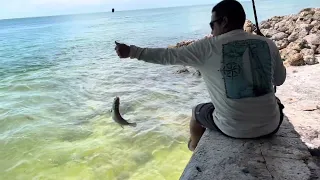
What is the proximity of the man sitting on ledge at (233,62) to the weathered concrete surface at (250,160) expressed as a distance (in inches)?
8.4

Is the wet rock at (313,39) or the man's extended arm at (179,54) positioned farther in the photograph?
the wet rock at (313,39)

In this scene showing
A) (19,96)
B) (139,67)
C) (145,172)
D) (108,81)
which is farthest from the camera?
(139,67)

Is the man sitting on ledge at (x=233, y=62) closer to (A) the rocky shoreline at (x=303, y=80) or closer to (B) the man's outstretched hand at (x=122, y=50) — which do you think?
(B) the man's outstretched hand at (x=122, y=50)

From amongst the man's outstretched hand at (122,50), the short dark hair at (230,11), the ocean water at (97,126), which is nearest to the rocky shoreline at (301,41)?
the ocean water at (97,126)

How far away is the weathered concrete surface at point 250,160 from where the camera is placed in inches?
106

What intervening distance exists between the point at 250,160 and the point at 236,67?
0.81 m

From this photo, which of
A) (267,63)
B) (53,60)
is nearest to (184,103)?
(267,63)

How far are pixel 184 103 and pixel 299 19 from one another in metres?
10.0

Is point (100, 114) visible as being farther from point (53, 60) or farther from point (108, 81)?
point (53, 60)

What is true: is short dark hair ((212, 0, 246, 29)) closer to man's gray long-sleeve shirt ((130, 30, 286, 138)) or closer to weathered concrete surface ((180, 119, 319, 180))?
man's gray long-sleeve shirt ((130, 30, 286, 138))

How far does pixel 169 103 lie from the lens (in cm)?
897

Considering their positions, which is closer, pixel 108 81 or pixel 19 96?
pixel 19 96

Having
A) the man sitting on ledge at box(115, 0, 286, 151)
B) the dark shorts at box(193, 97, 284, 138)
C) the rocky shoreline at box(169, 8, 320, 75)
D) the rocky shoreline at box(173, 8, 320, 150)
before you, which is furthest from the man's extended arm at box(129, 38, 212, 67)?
the rocky shoreline at box(169, 8, 320, 75)

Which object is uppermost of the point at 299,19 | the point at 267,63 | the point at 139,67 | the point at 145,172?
the point at 299,19
